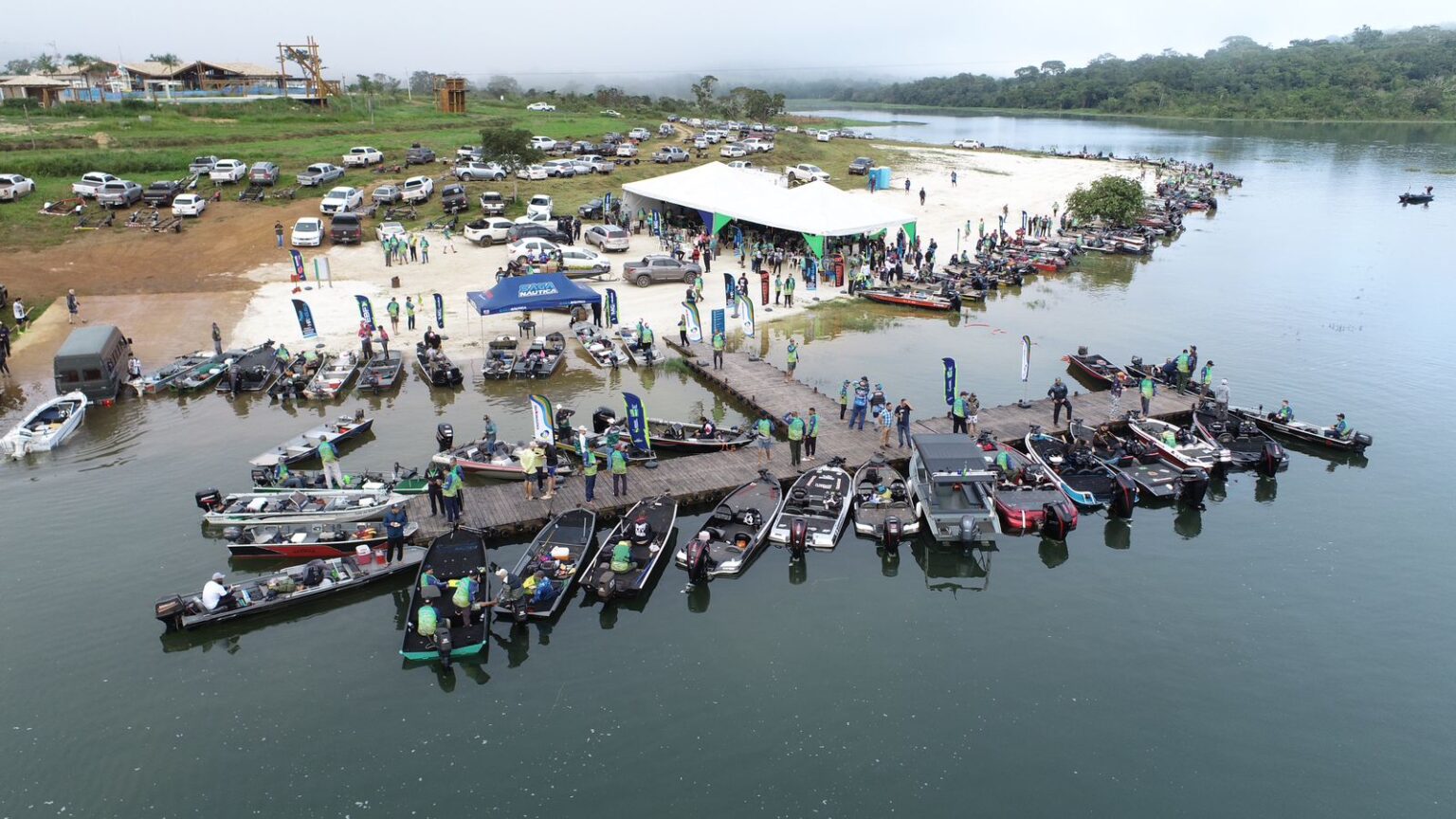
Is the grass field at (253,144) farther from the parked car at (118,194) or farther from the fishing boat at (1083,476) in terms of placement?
the fishing boat at (1083,476)

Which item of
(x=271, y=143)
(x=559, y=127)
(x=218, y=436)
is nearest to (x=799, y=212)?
(x=218, y=436)

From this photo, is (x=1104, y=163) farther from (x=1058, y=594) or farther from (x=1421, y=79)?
(x=1421, y=79)

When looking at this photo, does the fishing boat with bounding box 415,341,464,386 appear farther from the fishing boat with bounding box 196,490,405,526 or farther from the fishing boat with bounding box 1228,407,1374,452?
the fishing boat with bounding box 1228,407,1374,452

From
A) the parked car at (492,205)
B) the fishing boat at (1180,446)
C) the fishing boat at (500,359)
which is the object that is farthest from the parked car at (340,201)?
the fishing boat at (1180,446)

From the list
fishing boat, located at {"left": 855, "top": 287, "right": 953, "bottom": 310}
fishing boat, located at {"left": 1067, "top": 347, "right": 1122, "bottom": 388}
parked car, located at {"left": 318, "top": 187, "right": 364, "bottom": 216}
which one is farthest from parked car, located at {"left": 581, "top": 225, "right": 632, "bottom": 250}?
fishing boat, located at {"left": 1067, "top": 347, "right": 1122, "bottom": 388}

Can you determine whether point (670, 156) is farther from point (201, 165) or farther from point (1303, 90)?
point (1303, 90)

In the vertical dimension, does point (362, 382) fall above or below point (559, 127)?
below

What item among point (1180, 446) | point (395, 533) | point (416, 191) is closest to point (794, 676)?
point (395, 533)
